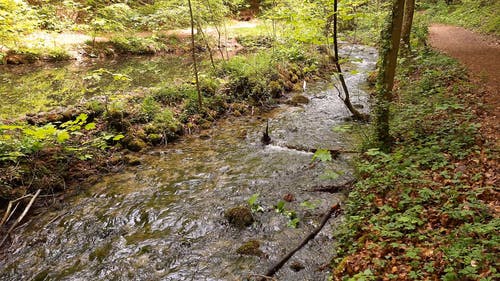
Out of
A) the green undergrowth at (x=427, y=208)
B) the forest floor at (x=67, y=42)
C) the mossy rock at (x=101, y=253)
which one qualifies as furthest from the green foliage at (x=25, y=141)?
the forest floor at (x=67, y=42)

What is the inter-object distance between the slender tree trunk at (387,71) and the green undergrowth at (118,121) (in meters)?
3.77

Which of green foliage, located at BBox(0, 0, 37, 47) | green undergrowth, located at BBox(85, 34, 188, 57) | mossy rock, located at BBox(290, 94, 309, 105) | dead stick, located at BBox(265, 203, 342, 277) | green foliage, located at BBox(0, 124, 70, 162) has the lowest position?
dead stick, located at BBox(265, 203, 342, 277)

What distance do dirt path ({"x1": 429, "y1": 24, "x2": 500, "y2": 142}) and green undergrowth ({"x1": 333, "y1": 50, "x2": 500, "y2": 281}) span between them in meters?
0.31

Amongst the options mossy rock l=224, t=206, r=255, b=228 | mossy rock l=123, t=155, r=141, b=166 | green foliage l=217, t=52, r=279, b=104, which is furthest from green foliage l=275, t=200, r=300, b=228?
green foliage l=217, t=52, r=279, b=104

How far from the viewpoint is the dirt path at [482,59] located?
23.3ft

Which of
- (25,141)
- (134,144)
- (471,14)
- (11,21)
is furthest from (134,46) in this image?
(471,14)

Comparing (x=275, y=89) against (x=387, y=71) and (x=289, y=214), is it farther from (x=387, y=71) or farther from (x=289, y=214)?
(x=289, y=214)

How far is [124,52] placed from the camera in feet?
70.0

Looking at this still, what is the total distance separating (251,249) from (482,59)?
13.2 metres

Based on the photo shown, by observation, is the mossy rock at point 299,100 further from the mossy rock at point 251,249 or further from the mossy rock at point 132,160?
the mossy rock at point 251,249

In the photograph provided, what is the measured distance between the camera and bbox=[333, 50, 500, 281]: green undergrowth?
381 cm

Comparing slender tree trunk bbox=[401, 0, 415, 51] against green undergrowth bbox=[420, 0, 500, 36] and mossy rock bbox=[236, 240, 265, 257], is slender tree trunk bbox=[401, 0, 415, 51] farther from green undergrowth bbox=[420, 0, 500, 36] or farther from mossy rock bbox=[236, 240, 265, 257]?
mossy rock bbox=[236, 240, 265, 257]

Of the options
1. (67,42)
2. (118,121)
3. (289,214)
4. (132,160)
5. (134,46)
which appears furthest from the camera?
(134,46)

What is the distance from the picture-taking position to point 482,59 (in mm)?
12539
